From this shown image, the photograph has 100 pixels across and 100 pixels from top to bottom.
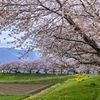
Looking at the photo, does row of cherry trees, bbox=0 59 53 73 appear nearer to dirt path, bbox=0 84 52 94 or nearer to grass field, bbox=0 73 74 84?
grass field, bbox=0 73 74 84

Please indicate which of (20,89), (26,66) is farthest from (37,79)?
(26,66)

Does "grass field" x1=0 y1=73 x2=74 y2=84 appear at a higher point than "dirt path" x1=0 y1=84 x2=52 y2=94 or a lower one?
lower

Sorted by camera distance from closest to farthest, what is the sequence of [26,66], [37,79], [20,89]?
[20,89]
[37,79]
[26,66]

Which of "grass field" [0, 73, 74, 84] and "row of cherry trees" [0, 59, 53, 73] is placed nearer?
"grass field" [0, 73, 74, 84]

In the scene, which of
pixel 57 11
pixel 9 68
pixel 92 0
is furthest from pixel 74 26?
pixel 9 68

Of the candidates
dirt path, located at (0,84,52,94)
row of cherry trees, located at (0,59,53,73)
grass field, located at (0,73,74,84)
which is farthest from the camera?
row of cherry trees, located at (0,59,53,73)

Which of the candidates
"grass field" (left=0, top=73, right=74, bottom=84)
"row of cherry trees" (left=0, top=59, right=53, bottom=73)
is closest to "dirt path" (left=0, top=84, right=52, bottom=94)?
"grass field" (left=0, top=73, right=74, bottom=84)

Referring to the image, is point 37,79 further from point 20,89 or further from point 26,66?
point 26,66

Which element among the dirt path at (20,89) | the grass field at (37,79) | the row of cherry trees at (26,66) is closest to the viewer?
the dirt path at (20,89)

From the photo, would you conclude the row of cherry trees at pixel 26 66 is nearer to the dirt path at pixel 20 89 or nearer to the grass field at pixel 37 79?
the grass field at pixel 37 79

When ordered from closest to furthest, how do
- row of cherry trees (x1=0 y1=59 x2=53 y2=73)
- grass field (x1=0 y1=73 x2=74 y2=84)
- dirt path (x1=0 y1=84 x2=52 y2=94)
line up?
dirt path (x1=0 y1=84 x2=52 y2=94)
grass field (x1=0 y1=73 x2=74 y2=84)
row of cherry trees (x1=0 y1=59 x2=53 y2=73)

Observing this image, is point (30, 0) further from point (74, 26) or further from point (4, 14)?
point (74, 26)

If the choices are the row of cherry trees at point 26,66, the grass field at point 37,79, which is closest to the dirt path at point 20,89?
the grass field at point 37,79

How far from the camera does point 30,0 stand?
9.48 m
